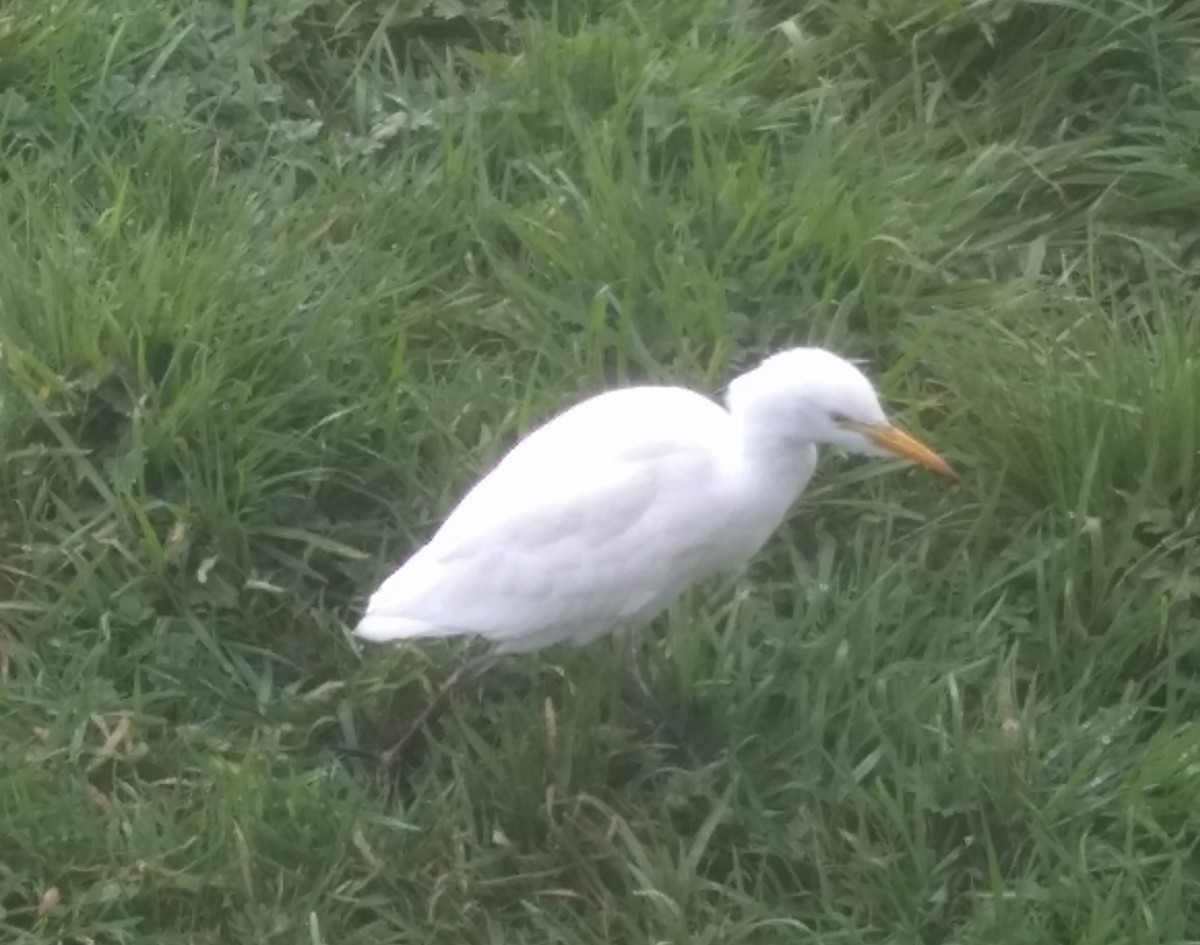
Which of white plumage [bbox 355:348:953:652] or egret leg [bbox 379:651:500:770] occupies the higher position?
white plumage [bbox 355:348:953:652]

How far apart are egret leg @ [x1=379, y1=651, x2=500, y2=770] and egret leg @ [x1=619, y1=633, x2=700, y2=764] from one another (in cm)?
18

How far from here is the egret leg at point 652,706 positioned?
255 centimetres

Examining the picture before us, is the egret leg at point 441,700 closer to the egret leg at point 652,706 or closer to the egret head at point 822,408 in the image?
the egret leg at point 652,706

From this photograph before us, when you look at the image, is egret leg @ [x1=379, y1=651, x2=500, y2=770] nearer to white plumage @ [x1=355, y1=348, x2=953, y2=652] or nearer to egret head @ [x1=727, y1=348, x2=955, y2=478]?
white plumage @ [x1=355, y1=348, x2=953, y2=652]

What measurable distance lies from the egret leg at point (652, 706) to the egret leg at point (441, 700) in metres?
0.18

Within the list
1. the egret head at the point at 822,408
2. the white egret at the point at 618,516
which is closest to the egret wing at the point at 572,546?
the white egret at the point at 618,516

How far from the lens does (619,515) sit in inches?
94.5

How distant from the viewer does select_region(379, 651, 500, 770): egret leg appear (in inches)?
102

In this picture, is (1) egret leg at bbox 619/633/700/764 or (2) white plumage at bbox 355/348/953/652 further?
(1) egret leg at bbox 619/633/700/764

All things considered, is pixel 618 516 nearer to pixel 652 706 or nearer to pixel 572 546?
pixel 572 546

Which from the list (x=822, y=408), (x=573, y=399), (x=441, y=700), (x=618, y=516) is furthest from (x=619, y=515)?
(x=573, y=399)

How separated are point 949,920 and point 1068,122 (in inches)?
62.0

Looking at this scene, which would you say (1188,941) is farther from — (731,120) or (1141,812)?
(731,120)

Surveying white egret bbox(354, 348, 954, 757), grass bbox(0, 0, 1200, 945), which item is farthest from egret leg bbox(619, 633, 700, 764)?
white egret bbox(354, 348, 954, 757)
